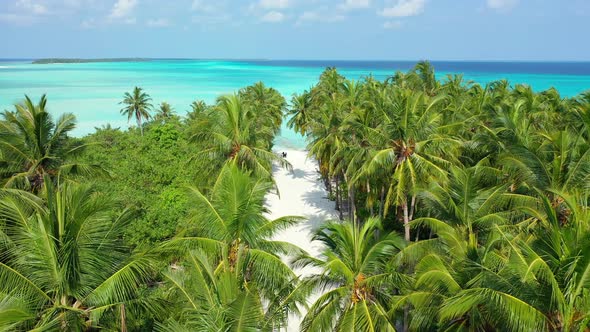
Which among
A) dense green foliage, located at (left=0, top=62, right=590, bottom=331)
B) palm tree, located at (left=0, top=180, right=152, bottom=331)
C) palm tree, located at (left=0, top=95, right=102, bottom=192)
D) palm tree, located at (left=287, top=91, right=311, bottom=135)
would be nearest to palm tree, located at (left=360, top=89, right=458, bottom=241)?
dense green foliage, located at (left=0, top=62, right=590, bottom=331)

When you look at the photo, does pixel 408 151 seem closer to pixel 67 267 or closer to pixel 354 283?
pixel 354 283

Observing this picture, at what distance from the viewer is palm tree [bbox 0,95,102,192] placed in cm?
1514

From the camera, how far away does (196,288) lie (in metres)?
9.57

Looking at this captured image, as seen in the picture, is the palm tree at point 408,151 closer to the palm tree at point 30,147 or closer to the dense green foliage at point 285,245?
the dense green foliage at point 285,245

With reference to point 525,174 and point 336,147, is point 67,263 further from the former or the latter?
point 336,147

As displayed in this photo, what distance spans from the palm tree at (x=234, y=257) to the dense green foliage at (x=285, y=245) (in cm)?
5

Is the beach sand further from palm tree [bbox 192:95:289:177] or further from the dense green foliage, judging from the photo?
the dense green foliage

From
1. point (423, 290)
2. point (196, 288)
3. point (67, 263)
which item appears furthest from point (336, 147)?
point (67, 263)

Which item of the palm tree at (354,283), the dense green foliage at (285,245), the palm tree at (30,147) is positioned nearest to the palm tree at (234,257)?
the dense green foliage at (285,245)

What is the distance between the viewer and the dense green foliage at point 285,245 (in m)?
8.08

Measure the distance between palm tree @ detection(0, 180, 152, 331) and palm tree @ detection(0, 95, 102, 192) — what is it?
23.5ft

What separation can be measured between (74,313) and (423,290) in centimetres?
824

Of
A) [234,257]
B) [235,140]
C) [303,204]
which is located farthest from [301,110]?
[234,257]

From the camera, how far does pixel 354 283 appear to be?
10.8 meters
